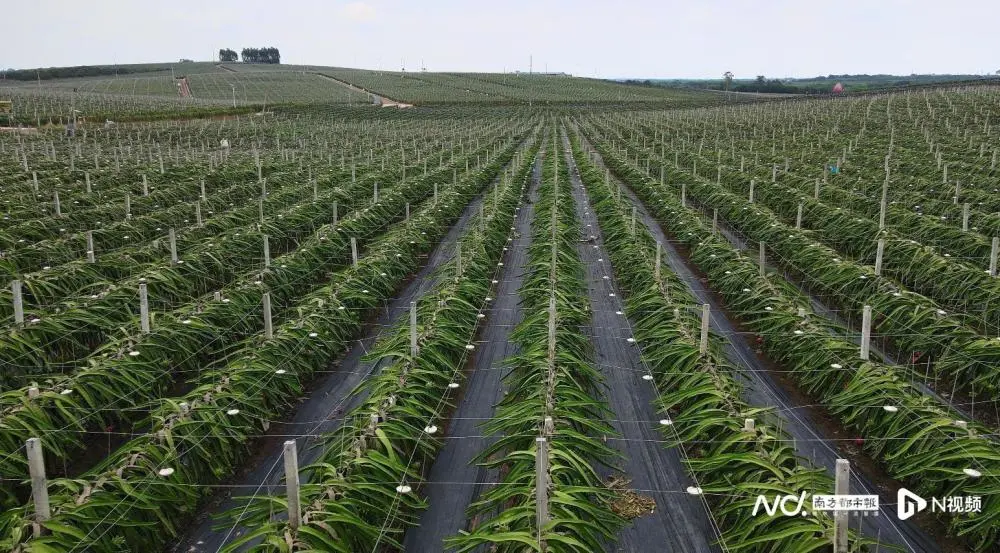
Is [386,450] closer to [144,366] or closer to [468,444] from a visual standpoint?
[468,444]

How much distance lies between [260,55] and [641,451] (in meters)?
189

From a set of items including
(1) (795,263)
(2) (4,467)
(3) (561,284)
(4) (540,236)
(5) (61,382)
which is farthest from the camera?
(4) (540,236)

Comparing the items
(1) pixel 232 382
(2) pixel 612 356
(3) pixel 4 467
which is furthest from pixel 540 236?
(3) pixel 4 467

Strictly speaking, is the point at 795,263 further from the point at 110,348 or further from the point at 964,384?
→ the point at 110,348

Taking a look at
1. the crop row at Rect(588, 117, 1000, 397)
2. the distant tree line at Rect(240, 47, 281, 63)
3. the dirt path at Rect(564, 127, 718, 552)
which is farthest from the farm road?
the distant tree line at Rect(240, 47, 281, 63)

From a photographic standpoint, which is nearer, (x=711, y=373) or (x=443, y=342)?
(x=711, y=373)

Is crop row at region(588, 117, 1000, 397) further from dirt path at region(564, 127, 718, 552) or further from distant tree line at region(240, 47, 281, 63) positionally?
distant tree line at region(240, 47, 281, 63)

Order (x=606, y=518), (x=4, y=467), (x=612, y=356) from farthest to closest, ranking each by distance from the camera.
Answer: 1. (x=612, y=356)
2. (x=4, y=467)
3. (x=606, y=518)

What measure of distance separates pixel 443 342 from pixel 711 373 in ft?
10.0

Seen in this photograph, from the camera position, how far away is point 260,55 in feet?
578

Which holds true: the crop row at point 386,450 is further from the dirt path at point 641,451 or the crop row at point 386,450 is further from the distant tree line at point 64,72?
the distant tree line at point 64,72

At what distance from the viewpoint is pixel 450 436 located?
7.20 metres

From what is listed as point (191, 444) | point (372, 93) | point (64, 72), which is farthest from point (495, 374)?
point (64, 72)

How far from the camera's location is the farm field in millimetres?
5215
